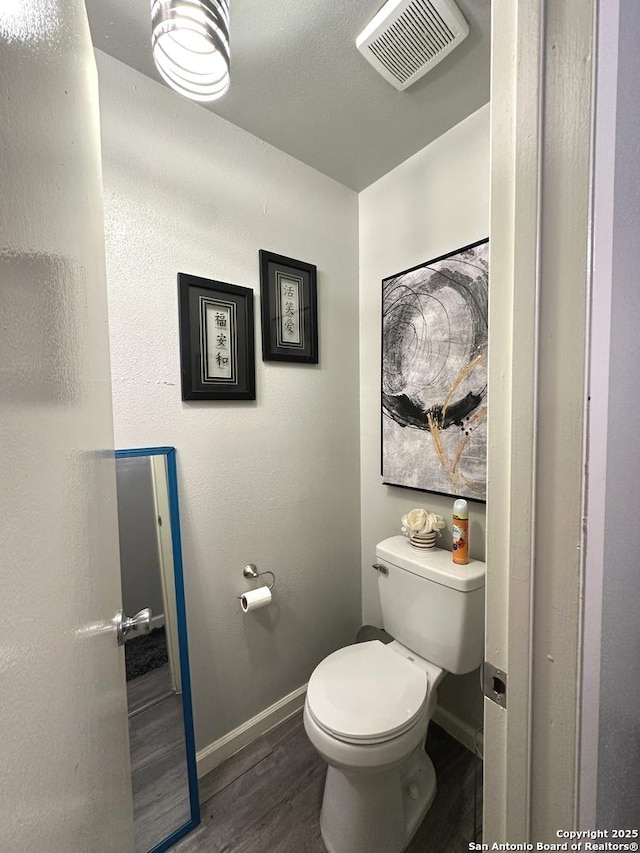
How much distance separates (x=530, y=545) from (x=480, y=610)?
0.92 metres

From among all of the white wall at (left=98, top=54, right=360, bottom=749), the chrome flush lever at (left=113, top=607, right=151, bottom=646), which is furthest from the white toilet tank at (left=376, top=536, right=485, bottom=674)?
the chrome flush lever at (left=113, top=607, right=151, bottom=646)

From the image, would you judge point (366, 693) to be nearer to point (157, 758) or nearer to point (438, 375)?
point (157, 758)

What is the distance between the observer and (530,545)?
464 millimetres

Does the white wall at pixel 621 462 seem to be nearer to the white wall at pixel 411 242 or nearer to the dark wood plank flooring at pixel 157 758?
the white wall at pixel 411 242

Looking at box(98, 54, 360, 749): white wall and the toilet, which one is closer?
the toilet

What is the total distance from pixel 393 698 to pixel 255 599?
0.57 m

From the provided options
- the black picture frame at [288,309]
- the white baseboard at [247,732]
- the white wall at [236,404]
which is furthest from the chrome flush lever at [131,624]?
the black picture frame at [288,309]

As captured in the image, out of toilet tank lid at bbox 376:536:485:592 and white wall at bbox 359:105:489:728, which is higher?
white wall at bbox 359:105:489:728

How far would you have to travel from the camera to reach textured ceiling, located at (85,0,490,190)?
0.94 meters

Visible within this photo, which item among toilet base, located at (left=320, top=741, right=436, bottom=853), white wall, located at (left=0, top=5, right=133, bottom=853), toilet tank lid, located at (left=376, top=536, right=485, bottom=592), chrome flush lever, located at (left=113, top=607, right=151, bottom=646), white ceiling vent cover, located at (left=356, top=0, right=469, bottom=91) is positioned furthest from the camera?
toilet tank lid, located at (left=376, top=536, right=485, bottom=592)

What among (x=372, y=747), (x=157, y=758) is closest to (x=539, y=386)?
(x=372, y=747)

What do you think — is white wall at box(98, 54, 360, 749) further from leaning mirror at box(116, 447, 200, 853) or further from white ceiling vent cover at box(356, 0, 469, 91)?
white ceiling vent cover at box(356, 0, 469, 91)

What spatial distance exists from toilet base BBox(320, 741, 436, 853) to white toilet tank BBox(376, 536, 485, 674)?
0.35 m

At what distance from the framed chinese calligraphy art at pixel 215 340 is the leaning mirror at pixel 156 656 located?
28 centimetres
